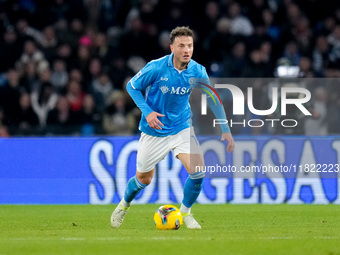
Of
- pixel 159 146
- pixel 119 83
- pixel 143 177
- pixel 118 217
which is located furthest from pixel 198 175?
pixel 119 83

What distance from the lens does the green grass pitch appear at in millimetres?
6906

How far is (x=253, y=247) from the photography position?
274 inches

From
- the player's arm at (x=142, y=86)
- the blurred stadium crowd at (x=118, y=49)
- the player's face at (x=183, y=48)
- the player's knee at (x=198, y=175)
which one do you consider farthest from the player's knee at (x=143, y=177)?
the blurred stadium crowd at (x=118, y=49)

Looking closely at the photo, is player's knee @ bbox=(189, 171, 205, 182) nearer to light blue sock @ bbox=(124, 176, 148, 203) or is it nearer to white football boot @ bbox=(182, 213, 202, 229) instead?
white football boot @ bbox=(182, 213, 202, 229)

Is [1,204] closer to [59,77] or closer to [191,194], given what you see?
[59,77]

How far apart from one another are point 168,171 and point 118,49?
3.87 meters

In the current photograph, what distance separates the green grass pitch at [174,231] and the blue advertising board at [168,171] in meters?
0.42

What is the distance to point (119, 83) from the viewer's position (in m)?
15.2

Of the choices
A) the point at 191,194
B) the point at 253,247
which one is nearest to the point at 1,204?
the point at 191,194

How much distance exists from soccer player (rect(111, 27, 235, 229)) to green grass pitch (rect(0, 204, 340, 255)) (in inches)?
23.9

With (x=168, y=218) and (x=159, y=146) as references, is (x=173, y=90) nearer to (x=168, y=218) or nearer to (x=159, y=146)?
(x=159, y=146)

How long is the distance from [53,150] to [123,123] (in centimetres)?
164

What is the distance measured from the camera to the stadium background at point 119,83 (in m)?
12.9

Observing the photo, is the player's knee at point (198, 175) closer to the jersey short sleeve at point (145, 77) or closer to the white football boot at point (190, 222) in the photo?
the white football boot at point (190, 222)
